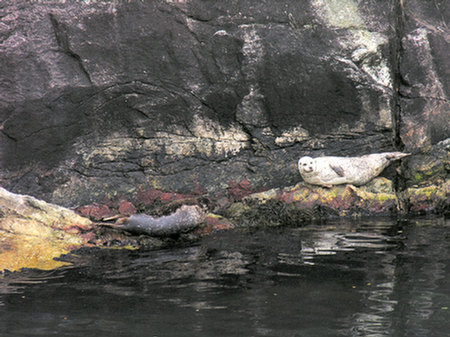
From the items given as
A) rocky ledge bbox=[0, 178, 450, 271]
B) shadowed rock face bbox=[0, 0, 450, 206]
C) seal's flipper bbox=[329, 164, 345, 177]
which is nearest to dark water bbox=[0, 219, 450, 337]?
rocky ledge bbox=[0, 178, 450, 271]

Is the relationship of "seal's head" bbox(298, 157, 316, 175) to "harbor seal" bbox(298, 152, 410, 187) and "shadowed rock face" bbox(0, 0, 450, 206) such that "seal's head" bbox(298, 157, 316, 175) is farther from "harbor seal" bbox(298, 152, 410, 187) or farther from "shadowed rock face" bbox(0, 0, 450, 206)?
"shadowed rock face" bbox(0, 0, 450, 206)

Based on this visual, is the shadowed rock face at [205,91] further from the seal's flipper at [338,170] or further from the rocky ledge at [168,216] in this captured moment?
the seal's flipper at [338,170]

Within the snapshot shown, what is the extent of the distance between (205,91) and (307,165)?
1.84 metres

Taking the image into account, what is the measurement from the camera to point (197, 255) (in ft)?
23.4

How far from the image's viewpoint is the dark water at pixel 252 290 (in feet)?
15.6

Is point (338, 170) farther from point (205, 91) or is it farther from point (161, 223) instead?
point (161, 223)

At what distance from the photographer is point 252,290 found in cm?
563

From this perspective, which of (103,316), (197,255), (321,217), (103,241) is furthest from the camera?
(321,217)

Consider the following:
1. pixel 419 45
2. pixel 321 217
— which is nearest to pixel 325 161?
pixel 321 217

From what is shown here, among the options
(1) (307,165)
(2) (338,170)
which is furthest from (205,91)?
(2) (338,170)

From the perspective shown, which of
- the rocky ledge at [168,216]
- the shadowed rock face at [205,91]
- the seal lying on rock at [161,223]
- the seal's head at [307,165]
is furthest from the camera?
the seal's head at [307,165]

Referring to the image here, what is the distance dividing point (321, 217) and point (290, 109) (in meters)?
1.68

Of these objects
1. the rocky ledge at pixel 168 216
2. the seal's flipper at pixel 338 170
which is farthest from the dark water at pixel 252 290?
the seal's flipper at pixel 338 170

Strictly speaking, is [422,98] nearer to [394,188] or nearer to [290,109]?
[394,188]
